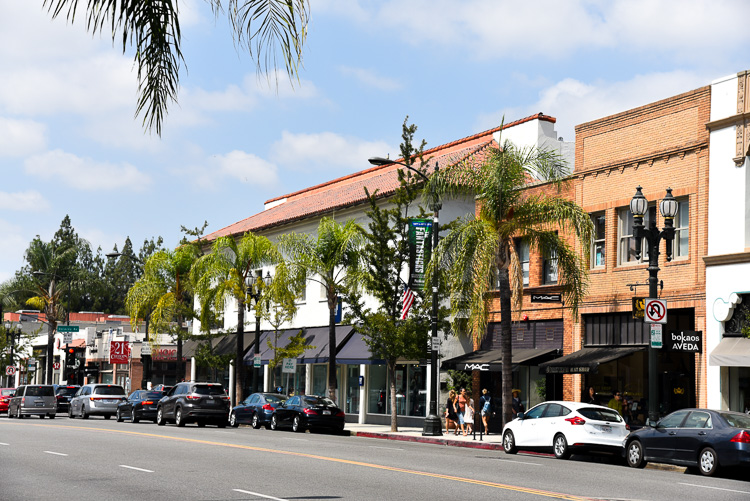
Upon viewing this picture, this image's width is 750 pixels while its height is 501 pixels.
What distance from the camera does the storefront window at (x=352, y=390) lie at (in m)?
41.9

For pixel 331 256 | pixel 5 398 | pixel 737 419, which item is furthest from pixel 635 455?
pixel 5 398

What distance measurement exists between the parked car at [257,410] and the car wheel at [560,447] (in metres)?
15.3

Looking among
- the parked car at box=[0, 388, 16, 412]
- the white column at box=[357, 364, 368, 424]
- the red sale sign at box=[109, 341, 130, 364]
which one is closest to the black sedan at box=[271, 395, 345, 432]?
the white column at box=[357, 364, 368, 424]

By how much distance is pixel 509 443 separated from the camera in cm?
2472

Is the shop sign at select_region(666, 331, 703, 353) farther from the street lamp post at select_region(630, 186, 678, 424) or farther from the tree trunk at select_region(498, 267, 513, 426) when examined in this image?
the tree trunk at select_region(498, 267, 513, 426)

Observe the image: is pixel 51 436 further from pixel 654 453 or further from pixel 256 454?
pixel 654 453

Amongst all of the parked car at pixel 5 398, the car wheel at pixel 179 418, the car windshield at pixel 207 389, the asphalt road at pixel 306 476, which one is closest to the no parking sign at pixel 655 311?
the asphalt road at pixel 306 476

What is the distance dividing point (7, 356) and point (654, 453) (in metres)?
71.0

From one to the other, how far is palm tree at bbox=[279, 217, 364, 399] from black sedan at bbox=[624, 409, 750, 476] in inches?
651

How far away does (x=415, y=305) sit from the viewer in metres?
36.1

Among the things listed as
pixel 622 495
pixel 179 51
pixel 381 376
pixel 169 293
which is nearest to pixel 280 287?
pixel 381 376

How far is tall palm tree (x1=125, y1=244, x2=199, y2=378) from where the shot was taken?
1818 inches

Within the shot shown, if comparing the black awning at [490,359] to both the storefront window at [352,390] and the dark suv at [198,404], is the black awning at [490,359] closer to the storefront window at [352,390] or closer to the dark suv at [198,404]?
the storefront window at [352,390]

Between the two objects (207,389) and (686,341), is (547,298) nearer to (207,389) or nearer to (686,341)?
(686,341)
